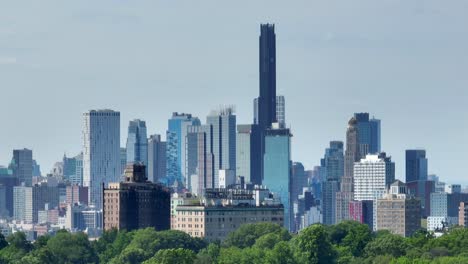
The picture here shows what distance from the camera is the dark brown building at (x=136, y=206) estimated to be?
18362 cm

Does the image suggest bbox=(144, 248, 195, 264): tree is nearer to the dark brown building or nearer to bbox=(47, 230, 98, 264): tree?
bbox=(47, 230, 98, 264): tree

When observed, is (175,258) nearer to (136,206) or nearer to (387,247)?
(387,247)

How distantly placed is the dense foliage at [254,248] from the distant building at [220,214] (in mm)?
20840

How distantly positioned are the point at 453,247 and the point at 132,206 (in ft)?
167

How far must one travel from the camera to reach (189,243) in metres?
155

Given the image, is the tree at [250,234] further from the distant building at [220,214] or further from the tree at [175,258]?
the tree at [175,258]

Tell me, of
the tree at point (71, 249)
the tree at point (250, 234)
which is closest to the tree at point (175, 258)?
the tree at point (71, 249)

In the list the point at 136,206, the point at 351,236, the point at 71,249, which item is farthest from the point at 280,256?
the point at 136,206

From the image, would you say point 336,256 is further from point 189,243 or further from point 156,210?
point 156,210

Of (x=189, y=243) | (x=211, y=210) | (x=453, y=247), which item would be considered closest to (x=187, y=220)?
(x=211, y=210)

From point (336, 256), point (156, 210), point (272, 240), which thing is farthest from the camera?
point (156, 210)

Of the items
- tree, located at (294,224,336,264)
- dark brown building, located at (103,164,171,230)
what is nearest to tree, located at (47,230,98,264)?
tree, located at (294,224,336,264)

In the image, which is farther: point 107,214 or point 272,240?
point 107,214

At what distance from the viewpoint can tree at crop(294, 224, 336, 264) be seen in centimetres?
13012
